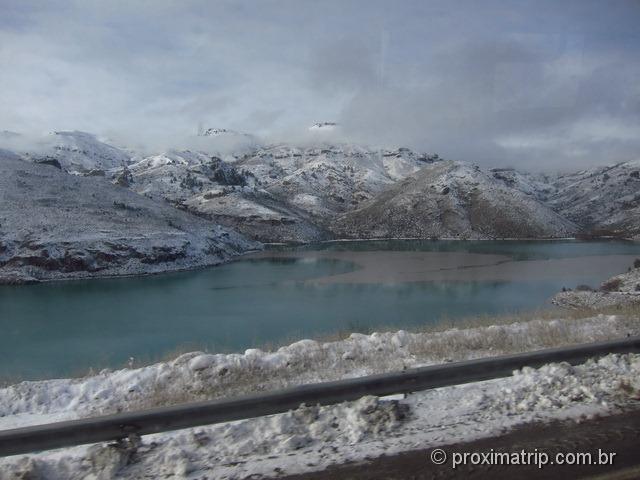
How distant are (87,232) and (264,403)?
6687cm

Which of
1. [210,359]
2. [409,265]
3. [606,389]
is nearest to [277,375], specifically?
[210,359]

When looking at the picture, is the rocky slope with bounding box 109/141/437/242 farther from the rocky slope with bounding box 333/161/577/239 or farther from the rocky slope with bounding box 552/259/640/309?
the rocky slope with bounding box 552/259/640/309

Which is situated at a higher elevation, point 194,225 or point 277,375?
point 194,225

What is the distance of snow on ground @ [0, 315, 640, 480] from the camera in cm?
522

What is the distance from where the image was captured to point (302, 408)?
607 centimetres

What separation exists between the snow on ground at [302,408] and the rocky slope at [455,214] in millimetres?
118194

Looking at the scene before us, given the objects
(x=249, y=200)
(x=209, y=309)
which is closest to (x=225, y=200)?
(x=249, y=200)

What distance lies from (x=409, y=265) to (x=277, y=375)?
58.6 m

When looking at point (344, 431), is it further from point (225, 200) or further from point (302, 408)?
point (225, 200)

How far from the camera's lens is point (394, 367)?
9.03m

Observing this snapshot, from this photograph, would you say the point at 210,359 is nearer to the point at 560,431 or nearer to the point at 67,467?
the point at 67,467

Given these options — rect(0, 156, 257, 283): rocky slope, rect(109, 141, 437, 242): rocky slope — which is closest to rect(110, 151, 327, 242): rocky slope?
rect(109, 141, 437, 242): rocky slope

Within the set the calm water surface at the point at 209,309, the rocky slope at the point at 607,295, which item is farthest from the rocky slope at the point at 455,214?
the rocky slope at the point at 607,295

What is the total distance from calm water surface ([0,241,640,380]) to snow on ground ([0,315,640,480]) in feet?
29.4
